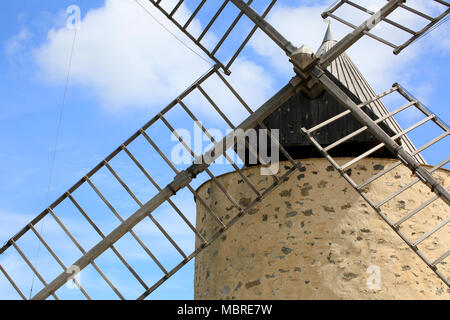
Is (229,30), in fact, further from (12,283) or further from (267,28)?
(12,283)

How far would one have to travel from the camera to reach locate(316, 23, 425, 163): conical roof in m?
7.29

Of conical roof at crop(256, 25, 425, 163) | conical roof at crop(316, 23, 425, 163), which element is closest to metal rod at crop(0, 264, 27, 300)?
conical roof at crop(256, 25, 425, 163)

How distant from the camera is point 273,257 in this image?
668 cm

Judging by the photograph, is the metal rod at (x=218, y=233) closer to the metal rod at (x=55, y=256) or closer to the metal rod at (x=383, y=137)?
the metal rod at (x=55, y=256)

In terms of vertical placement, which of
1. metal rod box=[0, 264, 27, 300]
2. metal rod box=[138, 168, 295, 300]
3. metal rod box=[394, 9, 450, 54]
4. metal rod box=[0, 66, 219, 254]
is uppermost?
metal rod box=[0, 66, 219, 254]

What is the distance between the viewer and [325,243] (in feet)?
21.6

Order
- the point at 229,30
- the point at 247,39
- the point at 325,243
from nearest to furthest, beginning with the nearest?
the point at 325,243
the point at 247,39
the point at 229,30

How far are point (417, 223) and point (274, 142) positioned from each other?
1.62 metres

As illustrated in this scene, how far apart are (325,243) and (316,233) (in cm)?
13

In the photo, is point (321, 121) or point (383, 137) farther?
point (321, 121)

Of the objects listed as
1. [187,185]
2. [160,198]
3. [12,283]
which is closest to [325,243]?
[187,185]

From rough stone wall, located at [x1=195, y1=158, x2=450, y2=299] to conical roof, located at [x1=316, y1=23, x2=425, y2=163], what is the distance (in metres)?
0.65

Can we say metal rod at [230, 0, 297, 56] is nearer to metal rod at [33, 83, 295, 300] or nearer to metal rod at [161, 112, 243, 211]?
metal rod at [33, 83, 295, 300]
